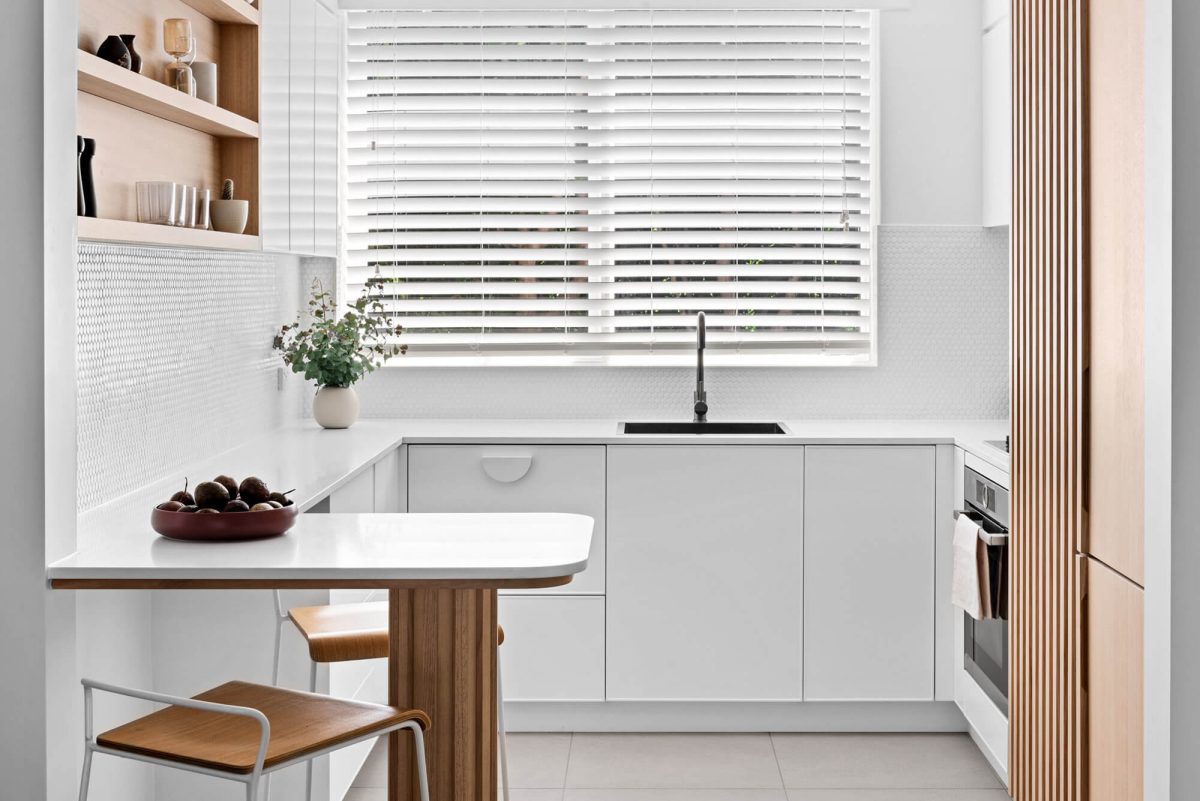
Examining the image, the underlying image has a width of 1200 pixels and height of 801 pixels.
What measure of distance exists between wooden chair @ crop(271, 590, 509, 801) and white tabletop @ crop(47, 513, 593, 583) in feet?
0.82

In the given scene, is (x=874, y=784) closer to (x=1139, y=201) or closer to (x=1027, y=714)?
(x=1027, y=714)

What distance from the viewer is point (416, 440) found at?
12.5 feet

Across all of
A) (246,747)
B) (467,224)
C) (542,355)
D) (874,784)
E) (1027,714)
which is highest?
(467,224)

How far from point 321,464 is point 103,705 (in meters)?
0.88

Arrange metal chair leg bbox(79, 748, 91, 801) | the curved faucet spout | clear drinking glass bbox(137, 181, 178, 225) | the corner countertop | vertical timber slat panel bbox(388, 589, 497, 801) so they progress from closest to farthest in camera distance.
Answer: metal chair leg bbox(79, 748, 91, 801), vertical timber slat panel bbox(388, 589, 497, 801), clear drinking glass bbox(137, 181, 178, 225), the corner countertop, the curved faucet spout

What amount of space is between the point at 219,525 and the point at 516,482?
1.65 meters

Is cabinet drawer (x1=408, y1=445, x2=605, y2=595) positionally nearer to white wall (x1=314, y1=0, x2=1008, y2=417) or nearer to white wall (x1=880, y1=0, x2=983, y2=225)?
white wall (x1=314, y1=0, x2=1008, y2=417)

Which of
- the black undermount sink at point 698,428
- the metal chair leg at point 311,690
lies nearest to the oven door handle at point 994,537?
the black undermount sink at point 698,428

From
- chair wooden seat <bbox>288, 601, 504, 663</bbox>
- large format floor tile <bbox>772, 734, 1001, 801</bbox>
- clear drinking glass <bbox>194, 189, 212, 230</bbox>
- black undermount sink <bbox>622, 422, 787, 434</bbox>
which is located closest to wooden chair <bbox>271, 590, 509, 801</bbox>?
chair wooden seat <bbox>288, 601, 504, 663</bbox>

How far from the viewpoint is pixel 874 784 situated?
3445 millimetres

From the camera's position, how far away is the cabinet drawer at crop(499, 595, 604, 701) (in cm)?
380

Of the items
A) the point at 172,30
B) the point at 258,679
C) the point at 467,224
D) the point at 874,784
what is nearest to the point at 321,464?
the point at 258,679

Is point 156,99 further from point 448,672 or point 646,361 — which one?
point 646,361

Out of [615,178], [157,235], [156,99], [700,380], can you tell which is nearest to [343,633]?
[157,235]
